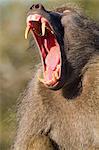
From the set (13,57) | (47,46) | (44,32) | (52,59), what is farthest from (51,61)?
(13,57)

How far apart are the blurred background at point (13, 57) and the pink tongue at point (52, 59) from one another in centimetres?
37

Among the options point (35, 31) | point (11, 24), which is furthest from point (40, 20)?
point (11, 24)

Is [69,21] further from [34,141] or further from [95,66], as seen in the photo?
[34,141]

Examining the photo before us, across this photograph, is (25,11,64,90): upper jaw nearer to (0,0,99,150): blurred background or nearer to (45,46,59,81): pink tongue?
(45,46,59,81): pink tongue

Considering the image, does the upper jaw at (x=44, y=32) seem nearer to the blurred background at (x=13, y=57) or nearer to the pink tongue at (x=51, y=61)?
the pink tongue at (x=51, y=61)

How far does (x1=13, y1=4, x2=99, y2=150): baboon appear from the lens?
504 cm

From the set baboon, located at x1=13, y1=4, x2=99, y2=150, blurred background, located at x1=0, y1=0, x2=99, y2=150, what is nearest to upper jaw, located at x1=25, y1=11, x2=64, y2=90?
baboon, located at x1=13, y1=4, x2=99, y2=150

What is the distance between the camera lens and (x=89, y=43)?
5234 mm

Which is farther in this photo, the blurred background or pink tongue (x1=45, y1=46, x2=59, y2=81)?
the blurred background

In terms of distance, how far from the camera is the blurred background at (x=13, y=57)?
589 cm

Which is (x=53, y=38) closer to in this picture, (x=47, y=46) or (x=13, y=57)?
(x=47, y=46)

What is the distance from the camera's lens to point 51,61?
16.7ft

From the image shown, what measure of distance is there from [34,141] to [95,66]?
70 cm

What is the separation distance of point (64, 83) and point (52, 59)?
0.18 m
